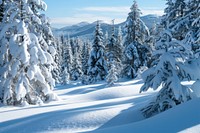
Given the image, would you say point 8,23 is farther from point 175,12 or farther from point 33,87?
point 175,12

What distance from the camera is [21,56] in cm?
1602

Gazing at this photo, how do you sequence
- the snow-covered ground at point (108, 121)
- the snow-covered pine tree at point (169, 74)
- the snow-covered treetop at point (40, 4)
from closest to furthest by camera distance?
the snow-covered ground at point (108, 121) < the snow-covered pine tree at point (169, 74) < the snow-covered treetop at point (40, 4)

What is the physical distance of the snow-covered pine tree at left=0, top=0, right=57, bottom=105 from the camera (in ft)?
52.8

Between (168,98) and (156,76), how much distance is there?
80 centimetres

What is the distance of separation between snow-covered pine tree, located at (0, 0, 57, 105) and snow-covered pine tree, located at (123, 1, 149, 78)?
2088 centimetres

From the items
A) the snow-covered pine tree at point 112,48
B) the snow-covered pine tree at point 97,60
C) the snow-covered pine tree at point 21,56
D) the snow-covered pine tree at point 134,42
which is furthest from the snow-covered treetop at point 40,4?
the snow-covered pine tree at point 112,48

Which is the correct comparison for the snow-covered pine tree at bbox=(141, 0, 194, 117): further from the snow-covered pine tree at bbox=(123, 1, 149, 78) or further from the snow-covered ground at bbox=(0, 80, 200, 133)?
the snow-covered pine tree at bbox=(123, 1, 149, 78)

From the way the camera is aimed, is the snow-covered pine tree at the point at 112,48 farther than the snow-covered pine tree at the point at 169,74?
Yes

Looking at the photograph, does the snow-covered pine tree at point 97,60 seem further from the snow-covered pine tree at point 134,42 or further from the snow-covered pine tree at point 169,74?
the snow-covered pine tree at point 169,74

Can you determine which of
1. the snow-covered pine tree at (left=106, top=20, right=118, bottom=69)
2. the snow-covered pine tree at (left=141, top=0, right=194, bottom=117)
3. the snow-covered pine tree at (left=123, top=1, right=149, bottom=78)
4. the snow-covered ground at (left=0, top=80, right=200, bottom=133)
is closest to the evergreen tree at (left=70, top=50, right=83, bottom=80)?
the snow-covered pine tree at (left=106, top=20, right=118, bottom=69)

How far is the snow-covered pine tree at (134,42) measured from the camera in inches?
1458

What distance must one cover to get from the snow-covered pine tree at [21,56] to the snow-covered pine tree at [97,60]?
22.6 m

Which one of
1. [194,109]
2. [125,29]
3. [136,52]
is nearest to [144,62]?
[136,52]

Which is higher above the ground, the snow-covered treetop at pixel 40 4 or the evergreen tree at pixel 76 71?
the snow-covered treetop at pixel 40 4
